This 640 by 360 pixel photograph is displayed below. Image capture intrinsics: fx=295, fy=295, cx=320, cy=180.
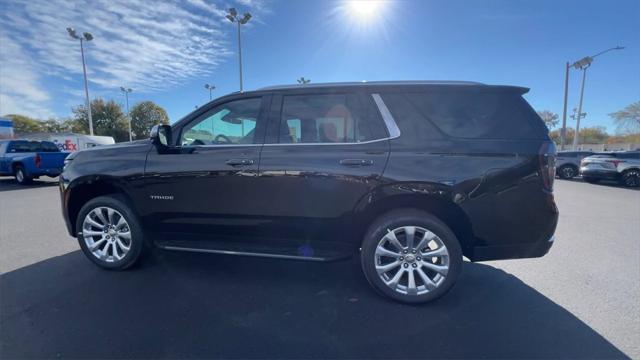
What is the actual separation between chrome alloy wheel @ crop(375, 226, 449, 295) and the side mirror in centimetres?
243

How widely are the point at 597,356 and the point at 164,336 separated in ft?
10.3

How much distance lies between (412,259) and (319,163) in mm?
1237

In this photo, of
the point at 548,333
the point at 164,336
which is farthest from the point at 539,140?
the point at 164,336

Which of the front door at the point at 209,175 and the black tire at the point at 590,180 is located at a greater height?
the front door at the point at 209,175

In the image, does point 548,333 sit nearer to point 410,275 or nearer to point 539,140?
point 410,275

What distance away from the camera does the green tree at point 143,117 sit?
6250 cm

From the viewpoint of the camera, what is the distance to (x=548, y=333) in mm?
2311

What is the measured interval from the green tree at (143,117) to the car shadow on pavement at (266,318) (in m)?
67.7

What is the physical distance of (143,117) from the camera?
63.7 meters

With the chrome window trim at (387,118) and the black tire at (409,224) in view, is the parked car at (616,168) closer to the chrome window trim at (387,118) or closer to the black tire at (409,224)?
the black tire at (409,224)

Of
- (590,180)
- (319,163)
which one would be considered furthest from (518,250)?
(590,180)

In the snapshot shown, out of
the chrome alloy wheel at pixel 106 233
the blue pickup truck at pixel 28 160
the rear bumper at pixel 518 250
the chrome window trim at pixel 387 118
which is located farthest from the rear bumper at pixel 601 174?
the blue pickup truck at pixel 28 160

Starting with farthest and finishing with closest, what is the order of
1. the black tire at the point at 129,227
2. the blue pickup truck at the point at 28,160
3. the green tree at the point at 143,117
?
the green tree at the point at 143,117 < the blue pickup truck at the point at 28,160 < the black tire at the point at 129,227

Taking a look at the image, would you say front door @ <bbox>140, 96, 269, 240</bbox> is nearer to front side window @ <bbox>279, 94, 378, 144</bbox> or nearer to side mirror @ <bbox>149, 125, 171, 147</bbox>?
side mirror @ <bbox>149, 125, 171, 147</bbox>
